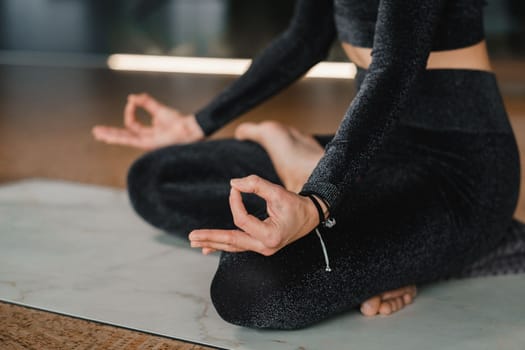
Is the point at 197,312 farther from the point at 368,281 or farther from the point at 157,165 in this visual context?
the point at 157,165

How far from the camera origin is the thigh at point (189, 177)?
5.23 feet

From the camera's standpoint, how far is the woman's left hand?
0.98 metres

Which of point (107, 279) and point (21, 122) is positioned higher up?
point (107, 279)

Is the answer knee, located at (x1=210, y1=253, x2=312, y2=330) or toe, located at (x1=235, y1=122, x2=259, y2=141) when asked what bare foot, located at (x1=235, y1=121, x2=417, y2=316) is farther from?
knee, located at (x1=210, y1=253, x2=312, y2=330)

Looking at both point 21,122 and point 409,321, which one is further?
point 21,122

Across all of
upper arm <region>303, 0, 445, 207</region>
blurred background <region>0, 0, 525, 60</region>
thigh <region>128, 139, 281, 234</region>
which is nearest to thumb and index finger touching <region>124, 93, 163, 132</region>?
thigh <region>128, 139, 281, 234</region>

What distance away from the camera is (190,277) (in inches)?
57.7

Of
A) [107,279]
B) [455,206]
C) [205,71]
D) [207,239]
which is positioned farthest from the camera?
[205,71]

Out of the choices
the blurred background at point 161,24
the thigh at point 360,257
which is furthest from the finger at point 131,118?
the blurred background at point 161,24

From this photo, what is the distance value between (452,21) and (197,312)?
0.67 metres

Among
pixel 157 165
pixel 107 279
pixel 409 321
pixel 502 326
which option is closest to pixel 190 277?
pixel 107 279

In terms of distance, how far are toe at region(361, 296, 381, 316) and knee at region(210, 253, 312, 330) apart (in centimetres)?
13

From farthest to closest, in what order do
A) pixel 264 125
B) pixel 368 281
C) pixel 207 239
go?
pixel 264 125
pixel 368 281
pixel 207 239

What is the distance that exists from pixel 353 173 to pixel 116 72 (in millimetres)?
5668
